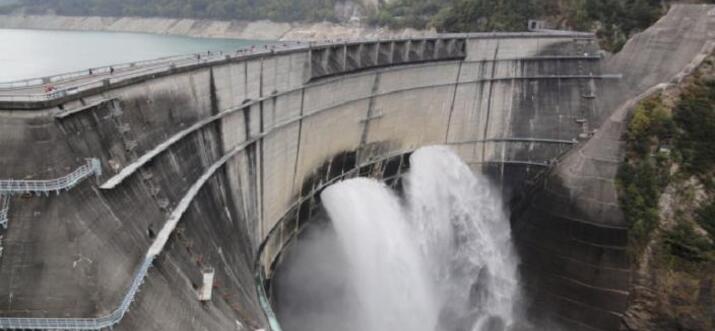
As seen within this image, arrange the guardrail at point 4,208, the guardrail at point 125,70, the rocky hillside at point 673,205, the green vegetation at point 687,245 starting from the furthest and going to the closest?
the green vegetation at point 687,245 < the rocky hillside at point 673,205 < the guardrail at point 125,70 < the guardrail at point 4,208

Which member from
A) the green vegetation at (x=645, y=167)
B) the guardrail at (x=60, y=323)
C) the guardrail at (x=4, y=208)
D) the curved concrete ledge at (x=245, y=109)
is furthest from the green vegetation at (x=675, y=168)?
the guardrail at (x=4, y=208)

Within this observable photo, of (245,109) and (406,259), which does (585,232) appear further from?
(245,109)

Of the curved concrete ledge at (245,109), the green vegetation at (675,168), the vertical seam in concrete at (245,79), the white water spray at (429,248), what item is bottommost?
the white water spray at (429,248)

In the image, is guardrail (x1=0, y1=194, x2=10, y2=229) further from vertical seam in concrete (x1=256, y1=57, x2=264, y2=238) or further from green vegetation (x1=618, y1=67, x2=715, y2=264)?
green vegetation (x1=618, y1=67, x2=715, y2=264)

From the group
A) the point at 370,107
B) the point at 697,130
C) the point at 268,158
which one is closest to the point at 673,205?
the point at 697,130

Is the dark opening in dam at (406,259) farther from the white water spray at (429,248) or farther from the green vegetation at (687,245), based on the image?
the green vegetation at (687,245)

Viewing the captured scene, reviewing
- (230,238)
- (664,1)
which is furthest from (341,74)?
(664,1)

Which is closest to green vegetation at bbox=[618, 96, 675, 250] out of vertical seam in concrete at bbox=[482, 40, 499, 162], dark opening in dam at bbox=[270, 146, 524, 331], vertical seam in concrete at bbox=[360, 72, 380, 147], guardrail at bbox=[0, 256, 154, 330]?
dark opening in dam at bbox=[270, 146, 524, 331]
